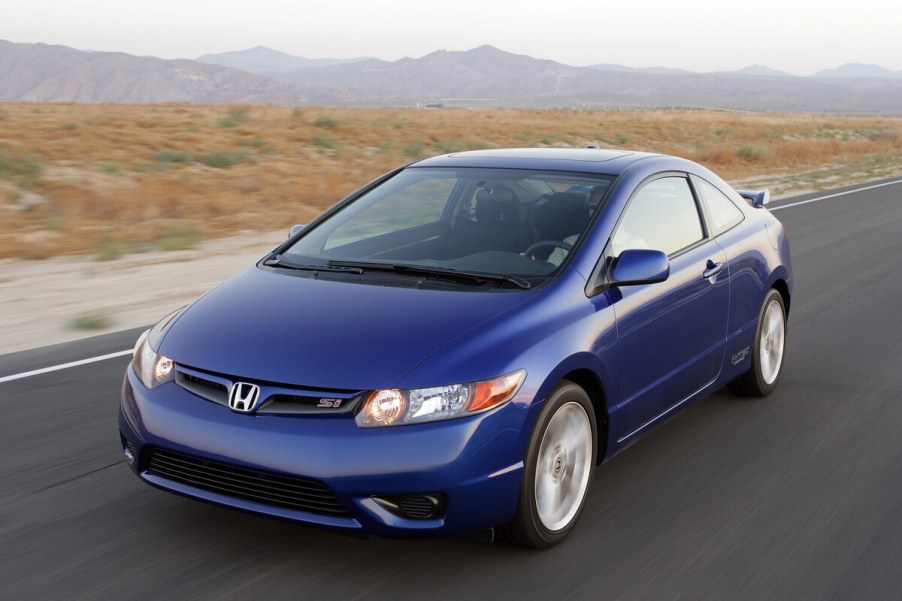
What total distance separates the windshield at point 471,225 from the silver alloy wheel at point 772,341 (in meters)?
1.82

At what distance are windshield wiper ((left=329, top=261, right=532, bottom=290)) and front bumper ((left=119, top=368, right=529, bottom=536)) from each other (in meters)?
0.83

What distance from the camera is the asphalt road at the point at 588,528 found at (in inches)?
150

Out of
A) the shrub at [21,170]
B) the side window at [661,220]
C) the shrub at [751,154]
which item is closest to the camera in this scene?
the side window at [661,220]

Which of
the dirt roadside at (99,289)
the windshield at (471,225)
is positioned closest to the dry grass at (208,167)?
the dirt roadside at (99,289)

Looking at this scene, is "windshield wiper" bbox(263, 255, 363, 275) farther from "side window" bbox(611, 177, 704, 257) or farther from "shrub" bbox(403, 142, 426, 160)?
"shrub" bbox(403, 142, 426, 160)

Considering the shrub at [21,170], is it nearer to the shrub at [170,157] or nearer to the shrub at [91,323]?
the shrub at [170,157]

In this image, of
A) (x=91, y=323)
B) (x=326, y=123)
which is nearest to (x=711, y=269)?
(x=91, y=323)

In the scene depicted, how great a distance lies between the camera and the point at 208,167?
22062 millimetres

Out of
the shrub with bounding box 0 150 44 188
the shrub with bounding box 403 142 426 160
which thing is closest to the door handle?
the shrub with bounding box 0 150 44 188

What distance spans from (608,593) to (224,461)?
4.69 feet

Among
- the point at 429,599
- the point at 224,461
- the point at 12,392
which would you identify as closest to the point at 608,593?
the point at 429,599

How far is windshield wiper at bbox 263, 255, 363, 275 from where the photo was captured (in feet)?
15.9

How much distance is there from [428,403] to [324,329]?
1.98ft

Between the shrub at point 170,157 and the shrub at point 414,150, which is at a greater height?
the shrub at point 170,157
